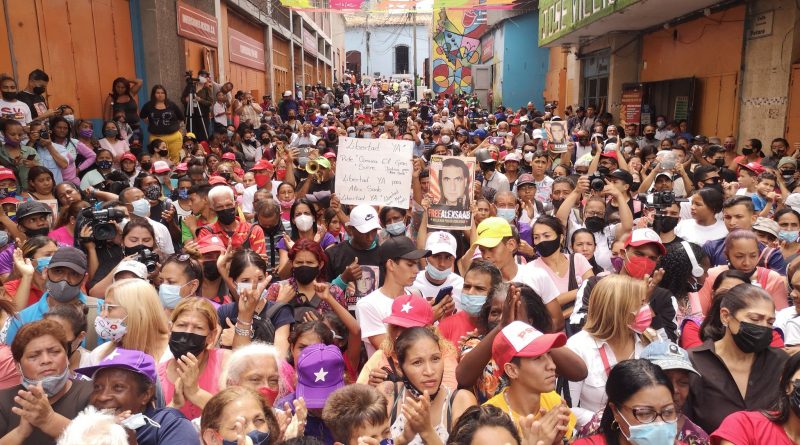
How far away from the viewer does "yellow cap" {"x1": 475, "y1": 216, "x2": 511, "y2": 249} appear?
5012mm

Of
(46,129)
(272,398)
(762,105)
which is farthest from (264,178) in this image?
(762,105)

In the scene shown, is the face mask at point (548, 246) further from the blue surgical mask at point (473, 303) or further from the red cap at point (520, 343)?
the red cap at point (520, 343)

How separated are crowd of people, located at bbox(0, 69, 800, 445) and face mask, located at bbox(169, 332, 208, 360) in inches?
0.4

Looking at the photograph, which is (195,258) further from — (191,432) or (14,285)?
(191,432)

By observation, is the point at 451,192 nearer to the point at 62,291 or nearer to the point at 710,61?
the point at 62,291

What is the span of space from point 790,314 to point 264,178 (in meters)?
6.04

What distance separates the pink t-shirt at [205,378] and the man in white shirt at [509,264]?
216 cm

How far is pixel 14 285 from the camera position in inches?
183

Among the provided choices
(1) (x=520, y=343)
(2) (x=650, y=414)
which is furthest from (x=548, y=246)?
(2) (x=650, y=414)

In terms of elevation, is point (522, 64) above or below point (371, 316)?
above

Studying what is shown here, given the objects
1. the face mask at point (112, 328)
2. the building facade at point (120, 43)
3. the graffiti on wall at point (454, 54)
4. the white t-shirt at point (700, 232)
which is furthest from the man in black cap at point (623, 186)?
the graffiti on wall at point (454, 54)

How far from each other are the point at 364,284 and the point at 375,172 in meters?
1.94

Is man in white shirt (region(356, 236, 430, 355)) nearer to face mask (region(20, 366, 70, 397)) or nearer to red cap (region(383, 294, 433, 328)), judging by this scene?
red cap (region(383, 294, 433, 328))

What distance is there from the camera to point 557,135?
33.8ft
